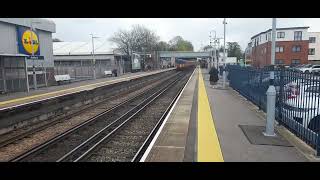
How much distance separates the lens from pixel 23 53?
96.3 ft

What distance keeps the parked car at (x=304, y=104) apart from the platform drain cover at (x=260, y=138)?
2.43ft

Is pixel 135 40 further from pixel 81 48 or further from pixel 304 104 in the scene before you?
pixel 304 104

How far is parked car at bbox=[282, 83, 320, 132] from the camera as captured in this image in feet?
25.0

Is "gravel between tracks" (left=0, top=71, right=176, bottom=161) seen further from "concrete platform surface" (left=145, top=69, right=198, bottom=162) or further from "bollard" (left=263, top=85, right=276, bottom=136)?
"bollard" (left=263, top=85, right=276, bottom=136)

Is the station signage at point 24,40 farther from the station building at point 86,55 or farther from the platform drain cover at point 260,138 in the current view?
the station building at point 86,55

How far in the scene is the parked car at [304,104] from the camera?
7.62 meters

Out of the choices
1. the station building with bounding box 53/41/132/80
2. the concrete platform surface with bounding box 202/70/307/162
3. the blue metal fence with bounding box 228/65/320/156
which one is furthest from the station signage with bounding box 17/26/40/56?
the station building with bounding box 53/41/132/80

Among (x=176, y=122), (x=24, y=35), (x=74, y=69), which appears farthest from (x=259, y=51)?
(x=176, y=122)

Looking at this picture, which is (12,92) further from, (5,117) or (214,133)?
(214,133)

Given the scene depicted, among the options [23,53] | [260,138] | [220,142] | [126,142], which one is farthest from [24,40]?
[260,138]

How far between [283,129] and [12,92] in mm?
21126
